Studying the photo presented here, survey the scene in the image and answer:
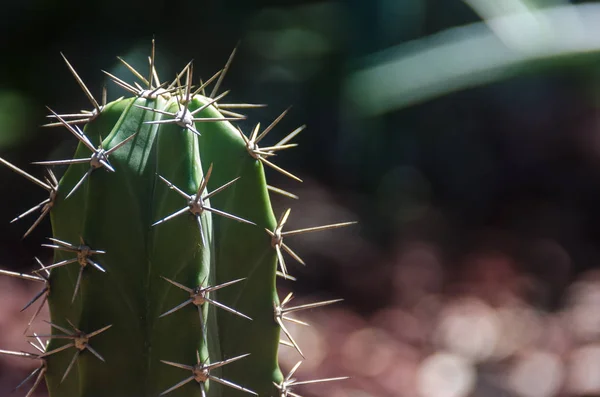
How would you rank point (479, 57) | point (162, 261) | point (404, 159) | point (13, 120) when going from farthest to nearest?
1. point (404, 159)
2. point (13, 120)
3. point (479, 57)
4. point (162, 261)

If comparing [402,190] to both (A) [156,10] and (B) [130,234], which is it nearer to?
(A) [156,10]

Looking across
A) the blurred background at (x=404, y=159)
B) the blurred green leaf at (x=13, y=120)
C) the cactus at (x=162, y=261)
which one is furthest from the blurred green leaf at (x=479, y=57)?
the cactus at (x=162, y=261)

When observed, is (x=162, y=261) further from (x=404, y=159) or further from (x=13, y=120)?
(x=404, y=159)

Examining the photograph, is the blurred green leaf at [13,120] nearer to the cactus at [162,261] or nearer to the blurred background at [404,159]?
the blurred background at [404,159]

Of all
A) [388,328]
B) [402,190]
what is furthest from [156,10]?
[388,328]

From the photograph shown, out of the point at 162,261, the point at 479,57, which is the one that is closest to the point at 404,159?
the point at 479,57
